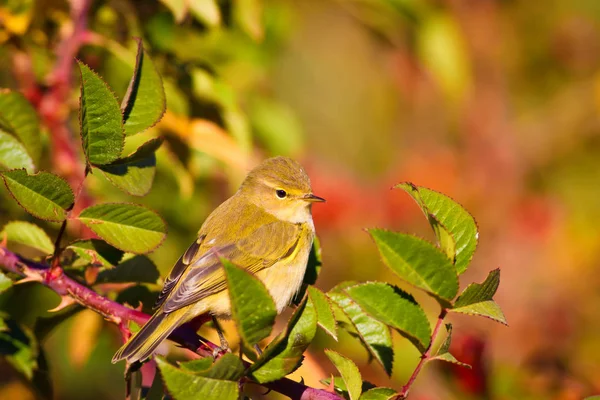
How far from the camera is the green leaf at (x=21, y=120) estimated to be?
8.57 ft

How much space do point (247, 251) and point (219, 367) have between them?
1.61 m

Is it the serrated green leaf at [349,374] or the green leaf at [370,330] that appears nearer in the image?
the serrated green leaf at [349,374]

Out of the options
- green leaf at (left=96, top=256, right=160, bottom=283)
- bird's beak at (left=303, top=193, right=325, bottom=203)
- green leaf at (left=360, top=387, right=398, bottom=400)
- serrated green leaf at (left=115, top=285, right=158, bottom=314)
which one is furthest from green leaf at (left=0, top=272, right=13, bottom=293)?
→ bird's beak at (left=303, top=193, right=325, bottom=203)

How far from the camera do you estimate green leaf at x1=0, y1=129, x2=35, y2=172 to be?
96.7 inches

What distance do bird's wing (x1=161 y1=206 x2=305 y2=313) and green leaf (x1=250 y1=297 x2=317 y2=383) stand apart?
83 centimetres

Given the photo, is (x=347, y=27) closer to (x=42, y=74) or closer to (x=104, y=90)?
(x=42, y=74)

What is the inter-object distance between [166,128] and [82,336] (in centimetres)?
117

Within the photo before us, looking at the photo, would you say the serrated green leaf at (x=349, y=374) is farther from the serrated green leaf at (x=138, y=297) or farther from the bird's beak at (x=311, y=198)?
the bird's beak at (x=311, y=198)

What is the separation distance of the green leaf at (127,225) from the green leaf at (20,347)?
0.67m

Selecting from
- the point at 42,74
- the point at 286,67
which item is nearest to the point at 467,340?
the point at 42,74

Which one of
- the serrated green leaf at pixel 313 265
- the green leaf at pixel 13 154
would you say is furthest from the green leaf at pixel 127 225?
the serrated green leaf at pixel 313 265

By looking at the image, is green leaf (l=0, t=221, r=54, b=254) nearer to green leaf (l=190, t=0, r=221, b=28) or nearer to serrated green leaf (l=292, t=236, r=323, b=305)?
serrated green leaf (l=292, t=236, r=323, b=305)

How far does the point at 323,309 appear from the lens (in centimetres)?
205

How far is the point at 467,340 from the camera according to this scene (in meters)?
2.62
